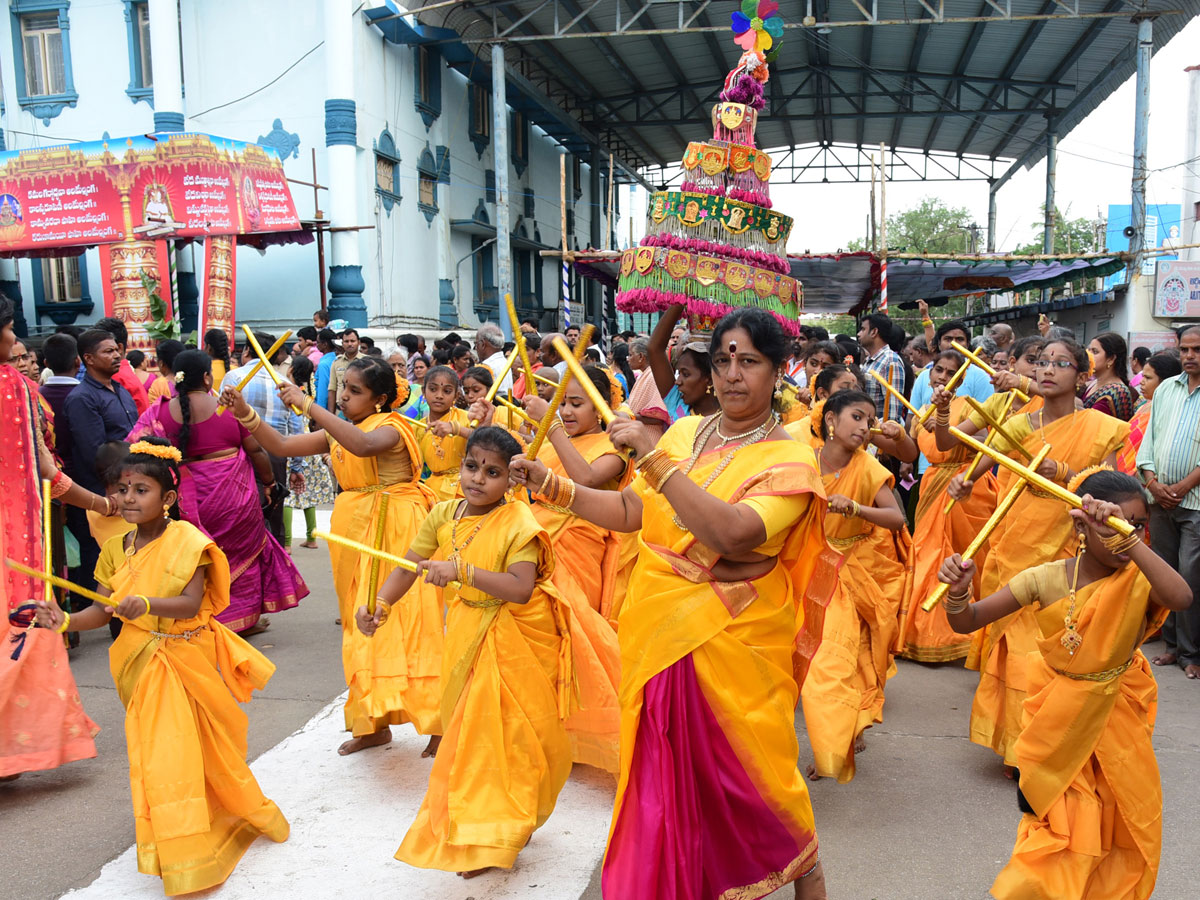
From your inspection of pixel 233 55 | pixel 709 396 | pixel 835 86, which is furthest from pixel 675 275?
pixel 835 86

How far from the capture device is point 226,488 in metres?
5.68

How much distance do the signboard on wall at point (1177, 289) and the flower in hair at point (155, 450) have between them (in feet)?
52.5

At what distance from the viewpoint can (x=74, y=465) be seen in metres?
6.09

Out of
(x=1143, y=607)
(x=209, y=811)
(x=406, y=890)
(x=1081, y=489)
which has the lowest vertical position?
(x=406, y=890)

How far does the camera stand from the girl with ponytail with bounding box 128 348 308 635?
17.8ft

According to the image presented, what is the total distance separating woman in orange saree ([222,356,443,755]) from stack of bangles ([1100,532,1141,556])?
258cm

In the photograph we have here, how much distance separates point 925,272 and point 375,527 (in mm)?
14569

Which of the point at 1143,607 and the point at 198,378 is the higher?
the point at 198,378

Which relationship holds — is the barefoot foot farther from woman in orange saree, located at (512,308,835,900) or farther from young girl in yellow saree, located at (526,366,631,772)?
woman in orange saree, located at (512,308,835,900)

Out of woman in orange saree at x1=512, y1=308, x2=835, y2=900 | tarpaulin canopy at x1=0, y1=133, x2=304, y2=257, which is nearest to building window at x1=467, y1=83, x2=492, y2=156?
tarpaulin canopy at x1=0, y1=133, x2=304, y2=257

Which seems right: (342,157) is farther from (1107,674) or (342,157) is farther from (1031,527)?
(1107,674)

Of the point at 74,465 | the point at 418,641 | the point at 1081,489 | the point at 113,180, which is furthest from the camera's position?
the point at 113,180

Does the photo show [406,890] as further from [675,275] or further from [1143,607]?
[675,275]

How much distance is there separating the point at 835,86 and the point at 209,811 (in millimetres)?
21994
